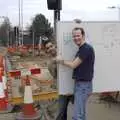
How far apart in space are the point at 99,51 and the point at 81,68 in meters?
0.89

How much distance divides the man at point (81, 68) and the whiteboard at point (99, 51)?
10.6 inches

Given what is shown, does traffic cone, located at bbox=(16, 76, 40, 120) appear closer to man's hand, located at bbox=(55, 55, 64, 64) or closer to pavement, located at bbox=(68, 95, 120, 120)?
pavement, located at bbox=(68, 95, 120, 120)

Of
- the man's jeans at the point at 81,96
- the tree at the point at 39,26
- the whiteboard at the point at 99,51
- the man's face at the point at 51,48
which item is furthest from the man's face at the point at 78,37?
the tree at the point at 39,26

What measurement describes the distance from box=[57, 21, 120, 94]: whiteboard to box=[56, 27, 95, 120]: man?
0.27 metres

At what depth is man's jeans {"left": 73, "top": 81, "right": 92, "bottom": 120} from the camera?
7402mm

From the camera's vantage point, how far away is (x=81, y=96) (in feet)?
24.4

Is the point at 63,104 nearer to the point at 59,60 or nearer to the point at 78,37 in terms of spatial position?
the point at 59,60

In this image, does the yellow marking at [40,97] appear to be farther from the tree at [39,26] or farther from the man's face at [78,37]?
the tree at [39,26]

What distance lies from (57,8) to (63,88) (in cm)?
394

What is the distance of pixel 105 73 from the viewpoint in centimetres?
814

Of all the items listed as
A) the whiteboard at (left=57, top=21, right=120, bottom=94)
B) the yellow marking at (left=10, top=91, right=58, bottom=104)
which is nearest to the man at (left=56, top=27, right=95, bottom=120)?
the whiteboard at (left=57, top=21, right=120, bottom=94)

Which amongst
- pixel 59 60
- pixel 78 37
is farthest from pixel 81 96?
pixel 78 37

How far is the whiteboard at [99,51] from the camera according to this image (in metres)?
7.72

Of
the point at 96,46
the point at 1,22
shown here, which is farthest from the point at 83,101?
the point at 1,22
